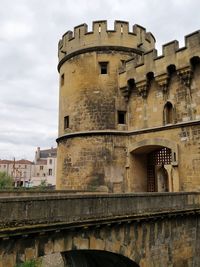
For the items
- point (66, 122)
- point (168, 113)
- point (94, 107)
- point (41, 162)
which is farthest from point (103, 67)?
point (41, 162)

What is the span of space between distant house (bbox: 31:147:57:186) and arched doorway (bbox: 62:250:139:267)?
6073 centimetres

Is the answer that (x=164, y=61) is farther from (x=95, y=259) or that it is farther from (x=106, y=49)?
(x=95, y=259)

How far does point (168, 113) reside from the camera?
13383 mm

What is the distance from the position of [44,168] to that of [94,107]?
66.9 metres

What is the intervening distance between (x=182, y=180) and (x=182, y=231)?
10.7ft

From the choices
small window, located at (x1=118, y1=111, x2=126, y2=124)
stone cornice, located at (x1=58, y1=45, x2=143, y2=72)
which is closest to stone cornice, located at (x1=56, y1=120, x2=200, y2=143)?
small window, located at (x1=118, y1=111, x2=126, y2=124)

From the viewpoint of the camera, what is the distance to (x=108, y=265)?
9.80m

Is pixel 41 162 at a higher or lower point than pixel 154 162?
higher

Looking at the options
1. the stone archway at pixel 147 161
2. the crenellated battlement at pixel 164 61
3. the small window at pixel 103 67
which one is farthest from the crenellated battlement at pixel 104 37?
the stone archway at pixel 147 161

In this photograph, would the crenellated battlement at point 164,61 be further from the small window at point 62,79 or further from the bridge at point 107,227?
the bridge at point 107,227

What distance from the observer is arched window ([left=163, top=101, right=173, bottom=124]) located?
520 inches

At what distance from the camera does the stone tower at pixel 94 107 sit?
46.6ft

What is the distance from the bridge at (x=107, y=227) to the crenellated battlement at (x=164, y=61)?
5.75 metres

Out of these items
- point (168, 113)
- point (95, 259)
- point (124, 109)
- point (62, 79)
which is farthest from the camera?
point (62, 79)
